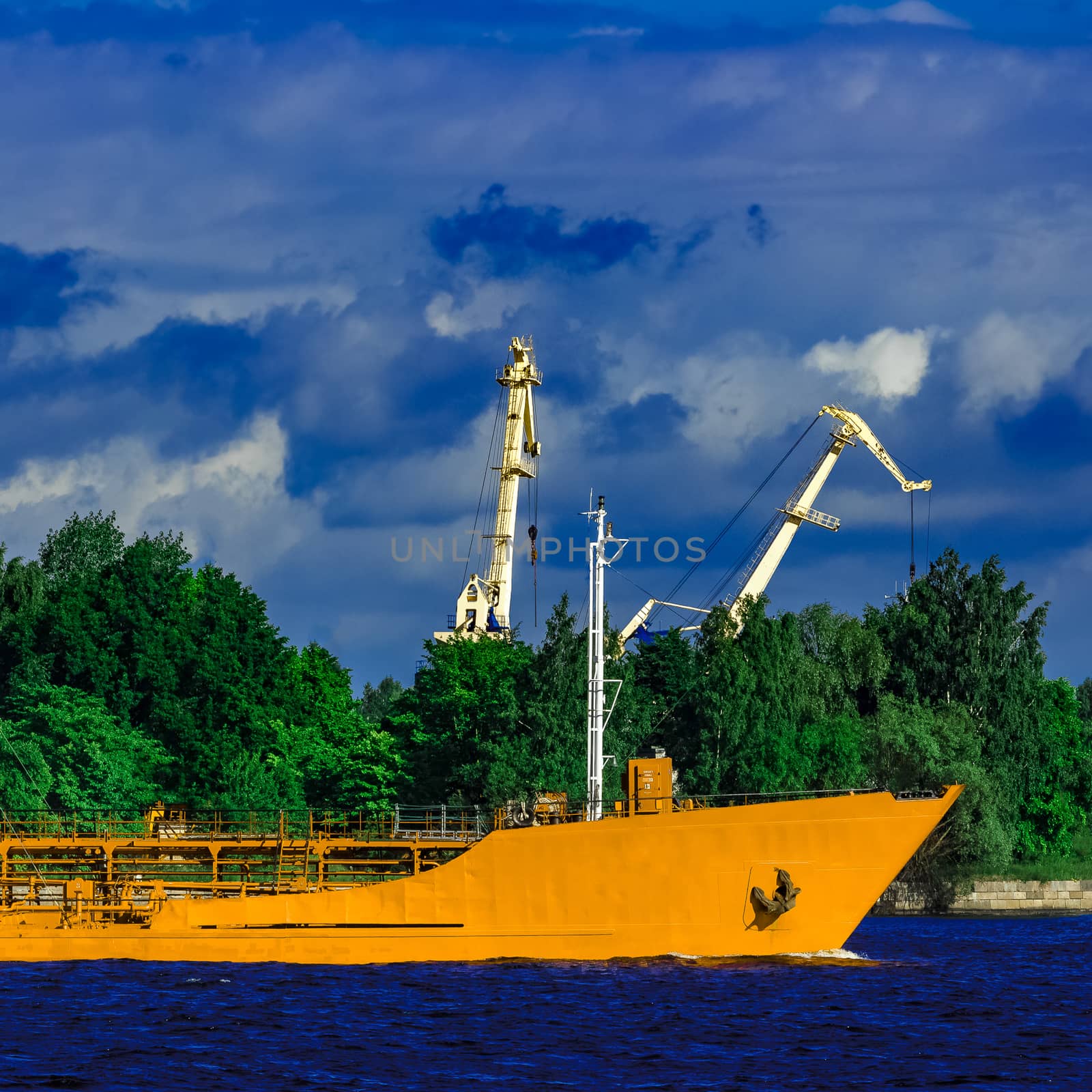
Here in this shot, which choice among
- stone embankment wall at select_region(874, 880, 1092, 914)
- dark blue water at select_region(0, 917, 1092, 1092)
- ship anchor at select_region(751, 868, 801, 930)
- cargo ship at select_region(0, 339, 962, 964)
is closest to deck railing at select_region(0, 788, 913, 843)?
cargo ship at select_region(0, 339, 962, 964)

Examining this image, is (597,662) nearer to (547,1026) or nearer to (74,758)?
(547,1026)

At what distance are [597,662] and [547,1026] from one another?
11.4m

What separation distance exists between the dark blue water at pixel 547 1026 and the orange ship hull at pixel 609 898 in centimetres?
54

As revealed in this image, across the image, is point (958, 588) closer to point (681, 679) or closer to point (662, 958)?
point (681, 679)

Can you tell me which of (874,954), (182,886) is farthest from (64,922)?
(874,954)

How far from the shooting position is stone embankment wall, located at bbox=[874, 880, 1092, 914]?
6712 centimetres

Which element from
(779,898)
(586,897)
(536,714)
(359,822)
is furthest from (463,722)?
(779,898)

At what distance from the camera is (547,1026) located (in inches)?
1222

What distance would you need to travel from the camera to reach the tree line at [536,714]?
209ft

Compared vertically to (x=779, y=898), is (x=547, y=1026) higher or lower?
lower

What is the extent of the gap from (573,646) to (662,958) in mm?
26028

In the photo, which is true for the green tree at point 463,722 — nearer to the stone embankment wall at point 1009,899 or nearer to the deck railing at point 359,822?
the deck railing at point 359,822

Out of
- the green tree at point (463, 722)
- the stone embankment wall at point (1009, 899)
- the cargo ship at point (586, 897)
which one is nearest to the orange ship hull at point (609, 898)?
the cargo ship at point (586, 897)

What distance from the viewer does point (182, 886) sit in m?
39.8
